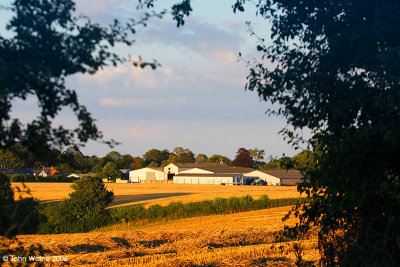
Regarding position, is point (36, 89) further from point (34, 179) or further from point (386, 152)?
point (34, 179)

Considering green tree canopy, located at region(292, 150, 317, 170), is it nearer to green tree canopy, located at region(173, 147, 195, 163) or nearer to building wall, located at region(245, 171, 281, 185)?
building wall, located at region(245, 171, 281, 185)

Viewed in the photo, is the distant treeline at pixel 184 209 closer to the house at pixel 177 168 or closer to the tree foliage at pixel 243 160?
the house at pixel 177 168

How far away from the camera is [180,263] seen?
13164 mm

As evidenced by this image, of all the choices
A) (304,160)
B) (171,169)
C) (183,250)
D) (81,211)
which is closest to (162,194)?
(81,211)

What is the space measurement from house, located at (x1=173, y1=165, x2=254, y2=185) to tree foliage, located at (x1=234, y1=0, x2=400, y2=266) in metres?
98.1

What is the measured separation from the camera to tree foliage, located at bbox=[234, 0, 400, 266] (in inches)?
251

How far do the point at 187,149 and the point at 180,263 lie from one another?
16892 centimetres

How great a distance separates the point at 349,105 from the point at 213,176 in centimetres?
10310

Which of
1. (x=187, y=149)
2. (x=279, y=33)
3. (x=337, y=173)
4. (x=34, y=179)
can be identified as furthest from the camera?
Answer: (x=187, y=149)

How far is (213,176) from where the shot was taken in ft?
358

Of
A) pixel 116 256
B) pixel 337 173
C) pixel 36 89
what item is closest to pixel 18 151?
pixel 36 89

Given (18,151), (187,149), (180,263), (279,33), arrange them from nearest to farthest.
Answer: (18,151) < (279,33) < (180,263) < (187,149)

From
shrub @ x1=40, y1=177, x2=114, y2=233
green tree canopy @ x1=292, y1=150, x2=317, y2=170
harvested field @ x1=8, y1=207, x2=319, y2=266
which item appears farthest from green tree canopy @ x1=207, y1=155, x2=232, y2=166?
green tree canopy @ x1=292, y1=150, x2=317, y2=170

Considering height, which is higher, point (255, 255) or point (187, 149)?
point (187, 149)
